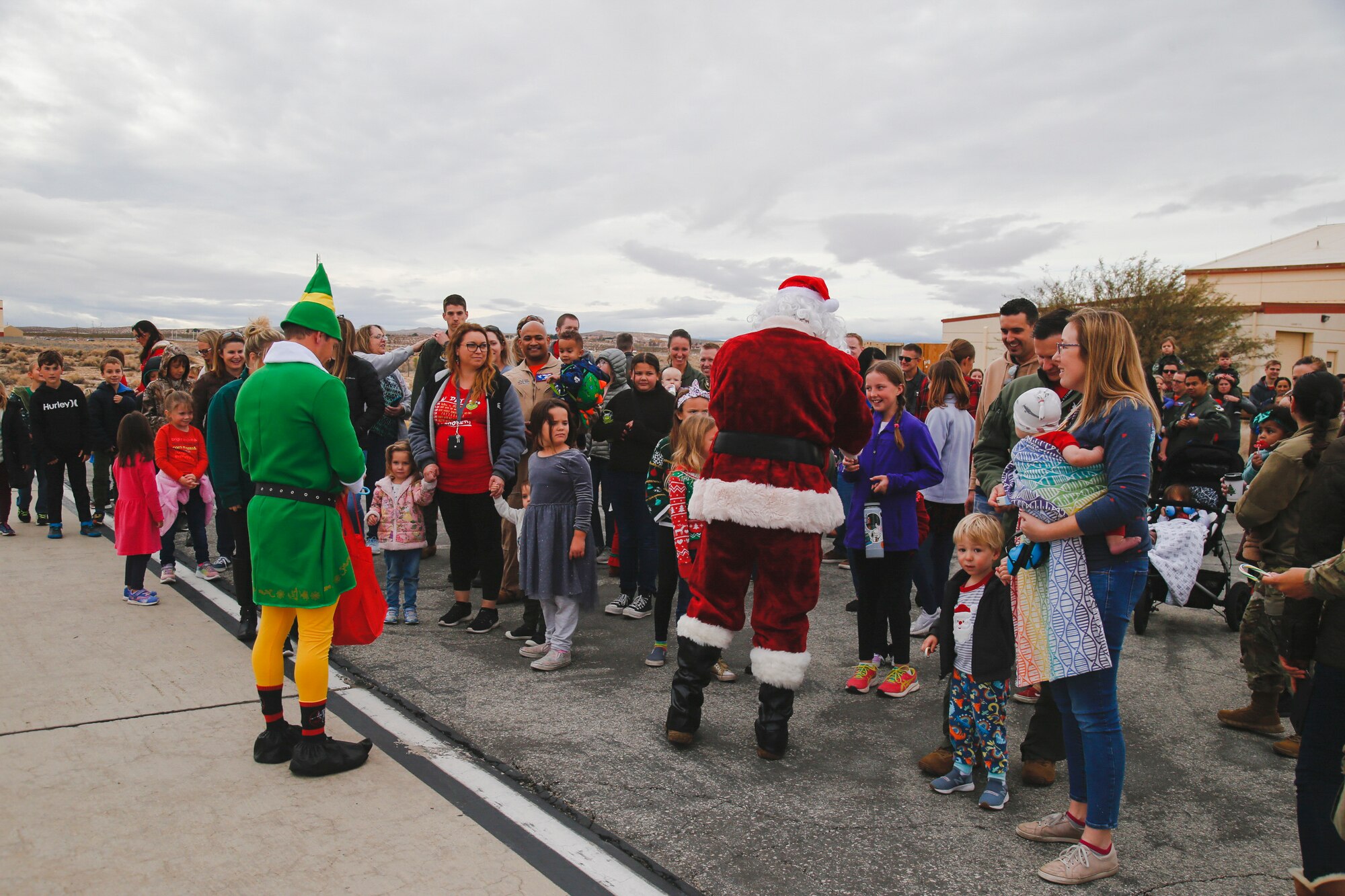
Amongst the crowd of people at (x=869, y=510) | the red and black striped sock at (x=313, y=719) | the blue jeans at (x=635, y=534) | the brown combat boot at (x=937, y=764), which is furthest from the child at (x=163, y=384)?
the brown combat boot at (x=937, y=764)

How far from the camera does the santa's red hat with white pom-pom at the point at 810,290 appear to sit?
4.16 meters

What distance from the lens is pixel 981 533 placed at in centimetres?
377

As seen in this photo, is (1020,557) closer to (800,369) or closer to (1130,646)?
(800,369)

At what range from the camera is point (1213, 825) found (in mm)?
3293

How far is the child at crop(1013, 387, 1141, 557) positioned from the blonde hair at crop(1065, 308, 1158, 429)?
98 mm

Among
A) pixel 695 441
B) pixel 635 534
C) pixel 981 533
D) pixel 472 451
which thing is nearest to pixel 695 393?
pixel 695 441

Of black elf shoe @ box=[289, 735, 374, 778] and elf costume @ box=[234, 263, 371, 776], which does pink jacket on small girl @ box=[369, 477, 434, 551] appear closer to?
elf costume @ box=[234, 263, 371, 776]

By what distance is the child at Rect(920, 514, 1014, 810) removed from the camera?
353 centimetres

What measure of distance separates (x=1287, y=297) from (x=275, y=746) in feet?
138

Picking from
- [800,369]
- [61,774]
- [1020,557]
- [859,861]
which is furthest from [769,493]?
[61,774]

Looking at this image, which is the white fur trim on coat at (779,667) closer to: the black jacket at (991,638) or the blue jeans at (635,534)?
the black jacket at (991,638)

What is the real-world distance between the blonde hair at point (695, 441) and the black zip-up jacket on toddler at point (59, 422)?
7.67m

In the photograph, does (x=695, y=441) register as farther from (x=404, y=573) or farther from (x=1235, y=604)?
(x=1235, y=604)

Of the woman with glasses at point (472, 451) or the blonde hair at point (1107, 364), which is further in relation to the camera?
the woman with glasses at point (472, 451)
